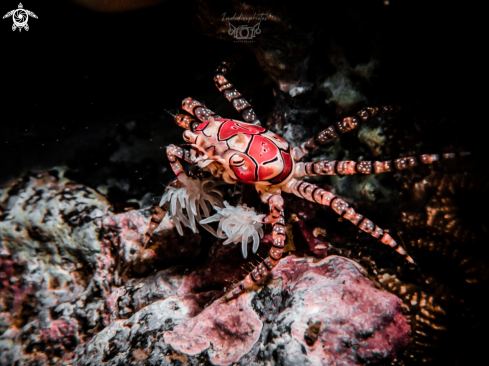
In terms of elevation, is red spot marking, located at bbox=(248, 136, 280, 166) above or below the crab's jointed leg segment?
below

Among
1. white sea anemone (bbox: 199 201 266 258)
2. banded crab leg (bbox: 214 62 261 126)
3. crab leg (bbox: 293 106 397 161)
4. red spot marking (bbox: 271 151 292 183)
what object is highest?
banded crab leg (bbox: 214 62 261 126)

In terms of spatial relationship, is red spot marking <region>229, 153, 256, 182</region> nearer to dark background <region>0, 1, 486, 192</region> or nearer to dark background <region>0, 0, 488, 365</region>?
dark background <region>0, 0, 488, 365</region>

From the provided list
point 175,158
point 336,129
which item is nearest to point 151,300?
point 175,158

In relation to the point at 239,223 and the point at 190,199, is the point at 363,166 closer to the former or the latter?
the point at 239,223

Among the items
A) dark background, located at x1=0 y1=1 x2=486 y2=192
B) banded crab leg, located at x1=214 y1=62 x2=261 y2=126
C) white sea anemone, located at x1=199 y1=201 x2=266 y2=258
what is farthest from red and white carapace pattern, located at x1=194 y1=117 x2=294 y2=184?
dark background, located at x1=0 y1=1 x2=486 y2=192

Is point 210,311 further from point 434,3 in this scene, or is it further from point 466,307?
point 434,3

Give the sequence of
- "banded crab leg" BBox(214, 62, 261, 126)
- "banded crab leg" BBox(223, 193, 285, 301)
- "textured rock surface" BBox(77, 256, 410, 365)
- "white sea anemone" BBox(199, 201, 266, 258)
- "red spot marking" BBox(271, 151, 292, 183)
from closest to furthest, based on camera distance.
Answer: "textured rock surface" BBox(77, 256, 410, 365)
"banded crab leg" BBox(223, 193, 285, 301)
"white sea anemone" BBox(199, 201, 266, 258)
"red spot marking" BBox(271, 151, 292, 183)
"banded crab leg" BBox(214, 62, 261, 126)

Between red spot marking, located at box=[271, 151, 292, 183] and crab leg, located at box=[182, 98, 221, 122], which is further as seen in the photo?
crab leg, located at box=[182, 98, 221, 122]

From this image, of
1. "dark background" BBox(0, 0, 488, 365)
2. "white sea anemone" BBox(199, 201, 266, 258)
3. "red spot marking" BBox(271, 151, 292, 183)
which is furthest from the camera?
"red spot marking" BBox(271, 151, 292, 183)
